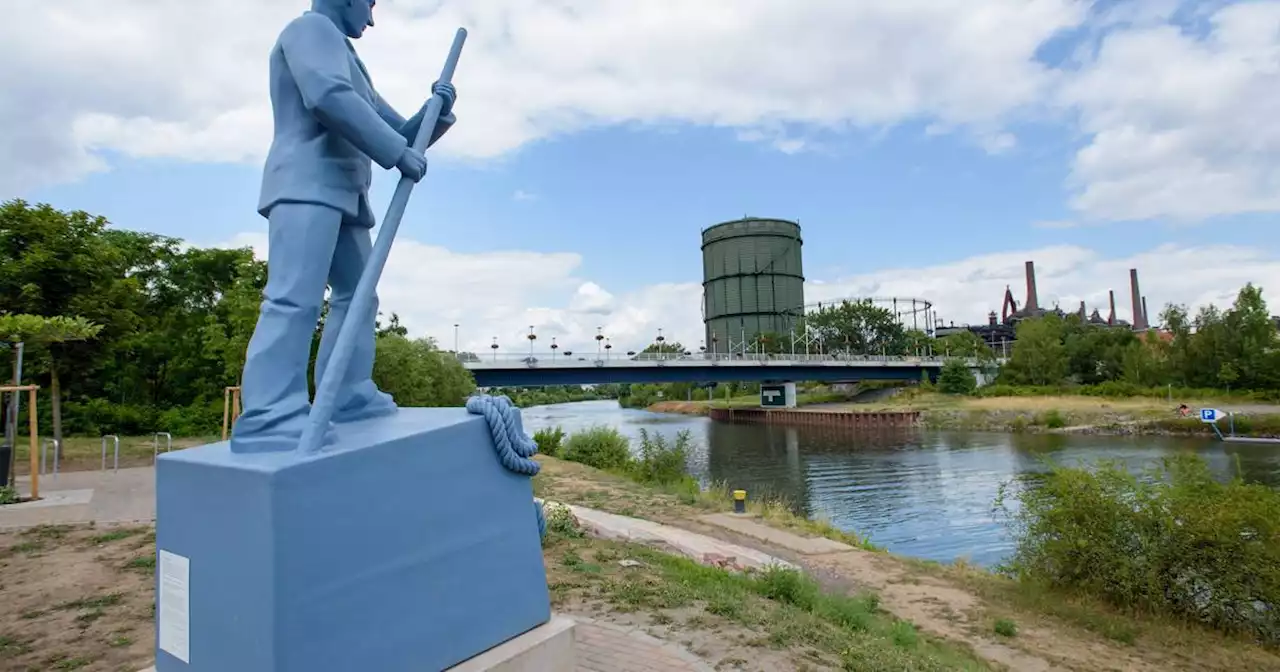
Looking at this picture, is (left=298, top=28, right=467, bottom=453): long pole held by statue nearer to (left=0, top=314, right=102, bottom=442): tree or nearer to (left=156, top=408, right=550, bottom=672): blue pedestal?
(left=156, top=408, right=550, bottom=672): blue pedestal

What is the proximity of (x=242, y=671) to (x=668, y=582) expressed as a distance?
4.21 meters

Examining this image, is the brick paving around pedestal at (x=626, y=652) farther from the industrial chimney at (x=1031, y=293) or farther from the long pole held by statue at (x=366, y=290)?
the industrial chimney at (x=1031, y=293)

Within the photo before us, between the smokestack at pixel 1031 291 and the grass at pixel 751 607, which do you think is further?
the smokestack at pixel 1031 291

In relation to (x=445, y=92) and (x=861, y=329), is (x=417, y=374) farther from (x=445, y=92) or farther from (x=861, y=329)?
(x=861, y=329)

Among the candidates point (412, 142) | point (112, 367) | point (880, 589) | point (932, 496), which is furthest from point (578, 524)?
point (112, 367)

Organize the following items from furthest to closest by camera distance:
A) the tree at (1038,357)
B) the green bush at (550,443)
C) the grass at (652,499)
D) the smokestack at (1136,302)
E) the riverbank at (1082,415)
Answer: the smokestack at (1136,302), the tree at (1038,357), the riverbank at (1082,415), the green bush at (550,443), the grass at (652,499)

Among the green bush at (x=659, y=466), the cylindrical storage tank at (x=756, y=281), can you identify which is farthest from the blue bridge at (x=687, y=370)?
the cylindrical storage tank at (x=756, y=281)

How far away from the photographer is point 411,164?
12.8 ft

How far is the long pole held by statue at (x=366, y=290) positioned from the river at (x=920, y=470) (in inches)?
398

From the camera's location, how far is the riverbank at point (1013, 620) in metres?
6.92

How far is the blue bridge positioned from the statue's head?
3047 cm

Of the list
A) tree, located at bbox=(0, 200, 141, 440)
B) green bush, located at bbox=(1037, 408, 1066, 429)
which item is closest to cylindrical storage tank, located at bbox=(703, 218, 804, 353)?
green bush, located at bbox=(1037, 408, 1066, 429)

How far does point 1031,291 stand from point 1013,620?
94.3m

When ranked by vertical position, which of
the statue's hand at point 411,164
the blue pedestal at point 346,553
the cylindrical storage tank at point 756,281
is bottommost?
the blue pedestal at point 346,553
